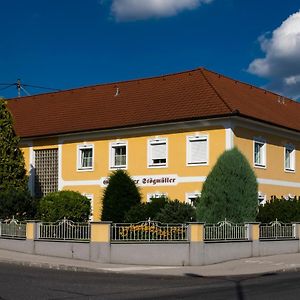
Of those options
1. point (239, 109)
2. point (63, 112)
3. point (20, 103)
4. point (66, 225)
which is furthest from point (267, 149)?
point (20, 103)

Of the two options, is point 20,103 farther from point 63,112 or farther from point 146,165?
point 146,165

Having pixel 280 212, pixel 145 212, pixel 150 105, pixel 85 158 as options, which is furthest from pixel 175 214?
pixel 85 158

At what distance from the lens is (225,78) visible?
3500cm

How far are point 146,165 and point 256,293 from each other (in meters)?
18.4

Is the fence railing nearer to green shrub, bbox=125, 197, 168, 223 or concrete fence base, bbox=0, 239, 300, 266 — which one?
concrete fence base, bbox=0, 239, 300, 266

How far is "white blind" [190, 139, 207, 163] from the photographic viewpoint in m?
29.1

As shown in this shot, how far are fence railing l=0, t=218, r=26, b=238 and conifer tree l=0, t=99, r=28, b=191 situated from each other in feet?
19.3

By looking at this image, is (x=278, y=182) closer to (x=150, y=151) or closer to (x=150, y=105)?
(x=150, y=151)

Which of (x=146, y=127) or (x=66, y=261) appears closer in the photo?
(x=66, y=261)

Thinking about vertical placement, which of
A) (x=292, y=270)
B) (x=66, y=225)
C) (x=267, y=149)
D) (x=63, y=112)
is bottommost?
(x=292, y=270)

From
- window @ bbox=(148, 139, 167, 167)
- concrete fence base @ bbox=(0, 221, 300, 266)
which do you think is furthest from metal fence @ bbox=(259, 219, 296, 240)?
window @ bbox=(148, 139, 167, 167)

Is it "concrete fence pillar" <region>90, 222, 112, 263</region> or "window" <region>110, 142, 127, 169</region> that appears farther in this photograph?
"window" <region>110, 142, 127, 169</region>

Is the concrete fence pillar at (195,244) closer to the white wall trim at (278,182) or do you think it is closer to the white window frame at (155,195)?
the white window frame at (155,195)

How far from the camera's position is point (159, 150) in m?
30.6
